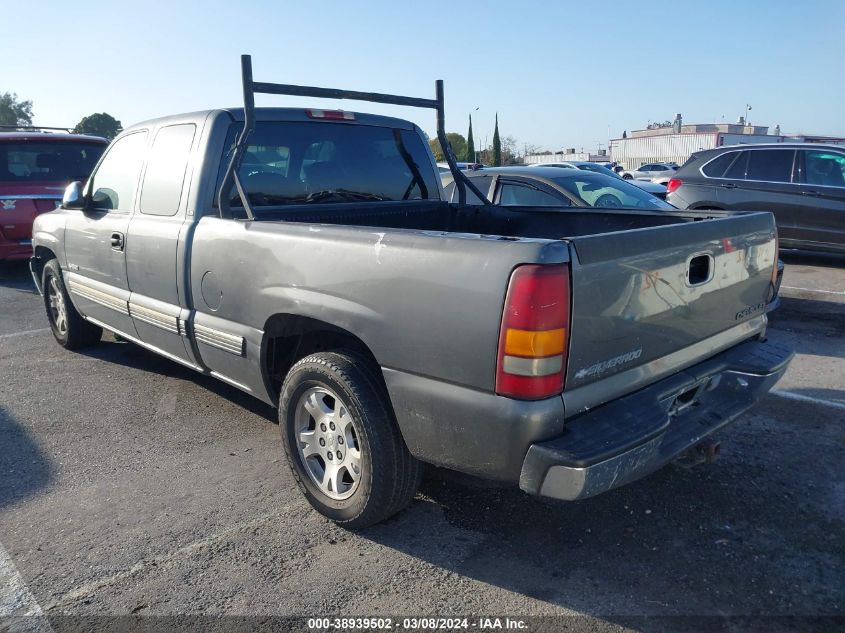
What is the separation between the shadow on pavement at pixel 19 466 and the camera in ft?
11.6

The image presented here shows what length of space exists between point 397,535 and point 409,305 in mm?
1184

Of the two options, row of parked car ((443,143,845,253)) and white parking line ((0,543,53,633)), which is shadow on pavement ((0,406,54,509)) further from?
row of parked car ((443,143,845,253))

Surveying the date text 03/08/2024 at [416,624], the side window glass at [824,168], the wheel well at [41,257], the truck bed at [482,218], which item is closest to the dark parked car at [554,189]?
the truck bed at [482,218]

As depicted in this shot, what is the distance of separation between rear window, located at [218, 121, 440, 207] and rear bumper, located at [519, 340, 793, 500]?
230 cm

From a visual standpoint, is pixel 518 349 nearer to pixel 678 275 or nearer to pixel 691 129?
pixel 678 275

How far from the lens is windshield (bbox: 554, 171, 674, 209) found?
674cm

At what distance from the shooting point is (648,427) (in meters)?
2.52

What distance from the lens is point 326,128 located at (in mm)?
4211

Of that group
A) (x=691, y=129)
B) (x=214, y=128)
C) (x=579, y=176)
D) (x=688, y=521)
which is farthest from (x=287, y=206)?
(x=691, y=129)

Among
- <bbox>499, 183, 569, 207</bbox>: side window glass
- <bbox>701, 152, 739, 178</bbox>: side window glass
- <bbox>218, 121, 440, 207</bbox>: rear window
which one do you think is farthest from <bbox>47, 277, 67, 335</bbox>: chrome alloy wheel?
<bbox>701, 152, 739, 178</bbox>: side window glass

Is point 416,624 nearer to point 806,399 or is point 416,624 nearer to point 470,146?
point 806,399

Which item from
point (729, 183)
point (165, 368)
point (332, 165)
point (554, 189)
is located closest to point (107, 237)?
point (165, 368)

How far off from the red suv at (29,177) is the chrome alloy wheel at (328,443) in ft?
25.0

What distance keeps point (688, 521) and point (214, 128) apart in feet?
10.8
